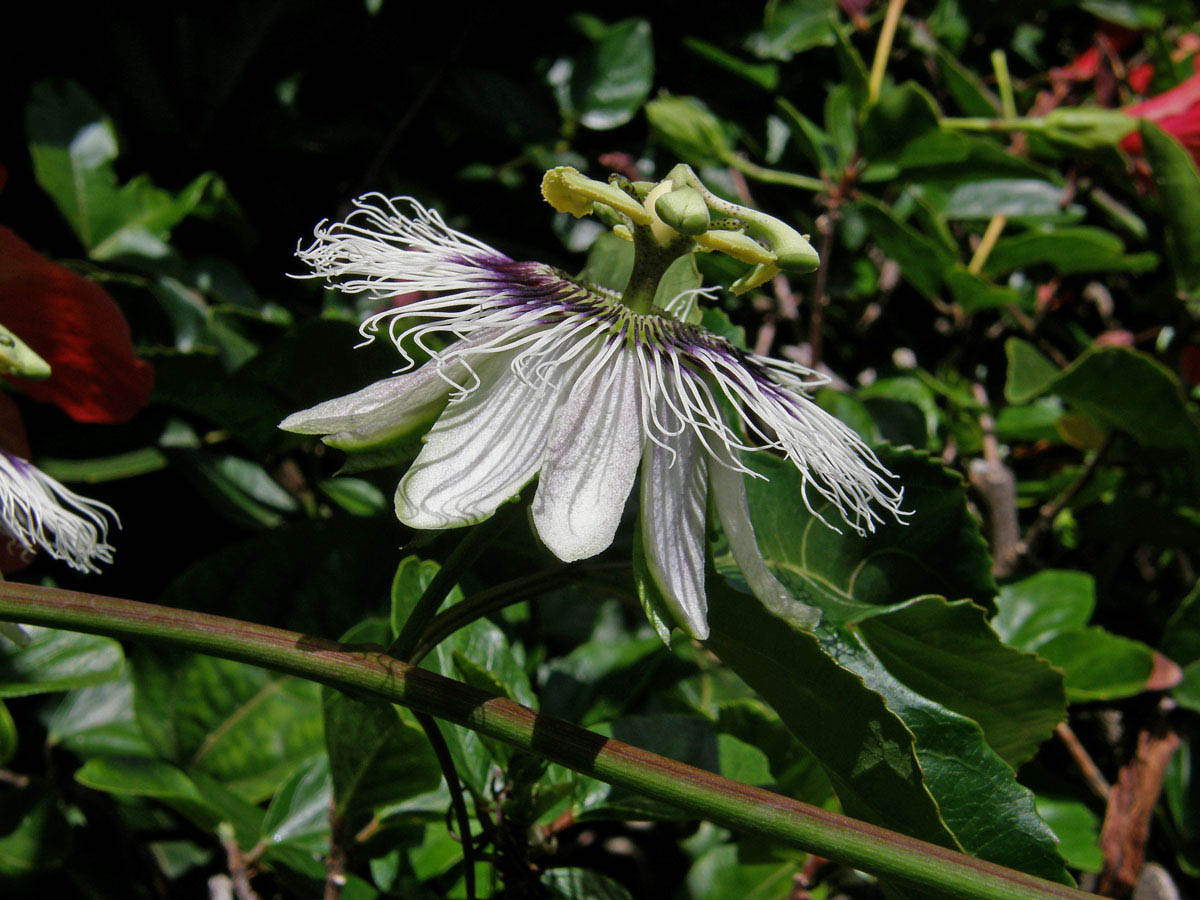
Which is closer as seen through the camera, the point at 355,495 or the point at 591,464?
the point at 591,464

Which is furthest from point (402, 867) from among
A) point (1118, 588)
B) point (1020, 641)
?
point (1118, 588)

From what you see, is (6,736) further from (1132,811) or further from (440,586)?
(1132,811)

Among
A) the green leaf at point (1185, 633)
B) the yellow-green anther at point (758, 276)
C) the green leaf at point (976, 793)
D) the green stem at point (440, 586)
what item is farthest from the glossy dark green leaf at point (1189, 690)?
the green stem at point (440, 586)

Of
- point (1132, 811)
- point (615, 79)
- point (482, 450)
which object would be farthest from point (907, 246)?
point (482, 450)

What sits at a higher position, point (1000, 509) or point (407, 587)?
point (407, 587)

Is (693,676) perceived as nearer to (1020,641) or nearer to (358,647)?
(1020,641)

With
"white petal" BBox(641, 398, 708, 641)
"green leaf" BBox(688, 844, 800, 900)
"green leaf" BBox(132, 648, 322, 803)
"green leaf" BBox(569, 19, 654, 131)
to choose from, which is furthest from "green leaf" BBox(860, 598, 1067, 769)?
"green leaf" BBox(569, 19, 654, 131)
